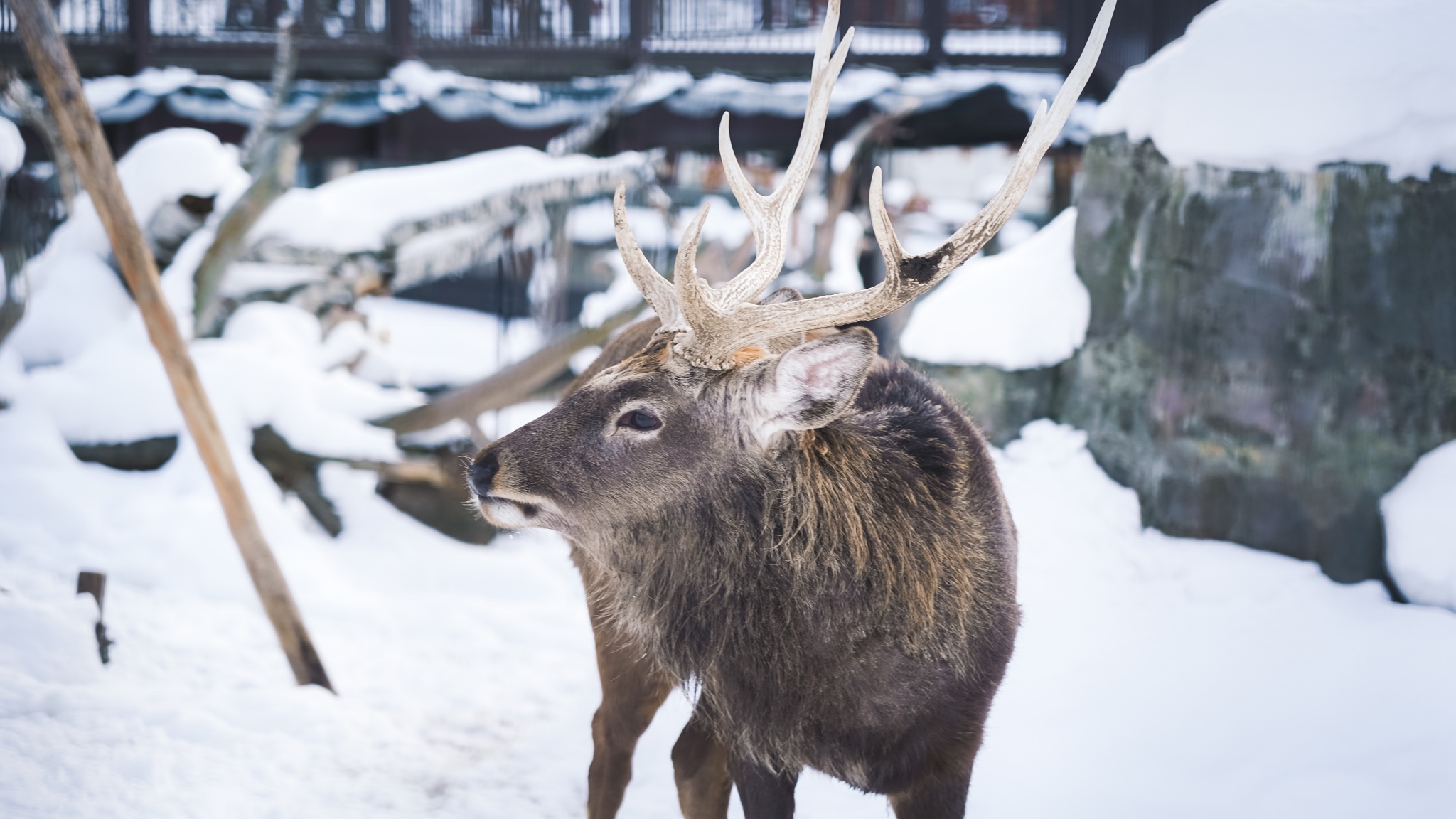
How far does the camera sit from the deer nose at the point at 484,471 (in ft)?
7.71

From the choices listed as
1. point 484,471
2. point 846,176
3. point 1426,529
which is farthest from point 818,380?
point 846,176

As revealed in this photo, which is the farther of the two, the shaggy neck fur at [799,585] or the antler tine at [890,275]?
the shaggy neck fur at [799,585]

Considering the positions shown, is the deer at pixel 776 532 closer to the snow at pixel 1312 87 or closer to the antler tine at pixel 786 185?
the antler tine at pixel 786 185

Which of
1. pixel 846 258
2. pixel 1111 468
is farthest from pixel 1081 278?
pixel 846 258

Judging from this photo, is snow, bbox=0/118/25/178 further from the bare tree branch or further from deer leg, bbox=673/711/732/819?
deer leg, bbox=673/711/732/819

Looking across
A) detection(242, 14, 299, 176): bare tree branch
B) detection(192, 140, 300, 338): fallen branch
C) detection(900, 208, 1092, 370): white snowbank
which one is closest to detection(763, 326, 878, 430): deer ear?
detection(900, 208, 1092, 370): white snowbank

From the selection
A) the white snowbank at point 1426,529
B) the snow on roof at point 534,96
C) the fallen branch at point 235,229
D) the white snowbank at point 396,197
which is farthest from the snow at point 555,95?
the white snowbank at point 1426,529

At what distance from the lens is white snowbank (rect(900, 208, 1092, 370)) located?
5.29 meters

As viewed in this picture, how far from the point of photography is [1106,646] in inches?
161

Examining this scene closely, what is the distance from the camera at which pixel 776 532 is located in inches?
94.7

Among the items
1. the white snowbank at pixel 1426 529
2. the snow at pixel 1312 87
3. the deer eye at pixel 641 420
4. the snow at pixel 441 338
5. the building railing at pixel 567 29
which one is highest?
the building railing at pixel 567 29

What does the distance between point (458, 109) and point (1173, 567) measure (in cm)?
798

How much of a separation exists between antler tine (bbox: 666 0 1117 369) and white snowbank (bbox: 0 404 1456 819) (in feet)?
4.87

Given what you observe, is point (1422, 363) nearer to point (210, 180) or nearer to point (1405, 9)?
point (1405, 9)
